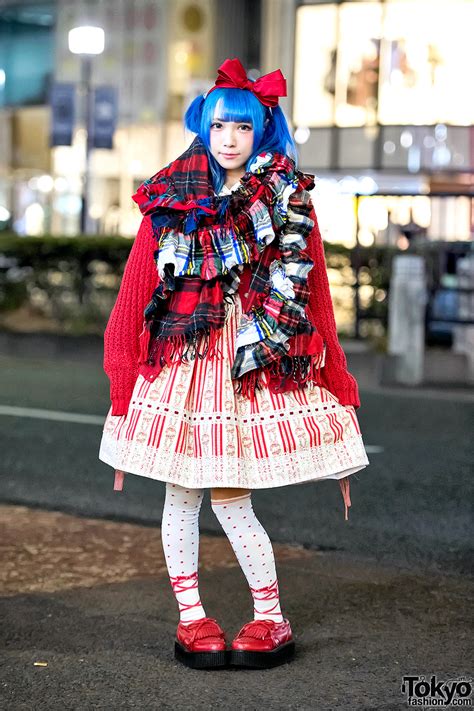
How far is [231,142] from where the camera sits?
3771 millimetres

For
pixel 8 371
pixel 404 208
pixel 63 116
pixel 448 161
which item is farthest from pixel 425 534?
pixel 448 161

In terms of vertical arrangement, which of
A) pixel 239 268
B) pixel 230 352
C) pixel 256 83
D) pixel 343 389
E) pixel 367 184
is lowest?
pixel 343 389

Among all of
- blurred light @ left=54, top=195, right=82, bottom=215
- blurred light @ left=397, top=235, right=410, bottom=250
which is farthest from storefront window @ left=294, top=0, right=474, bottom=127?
blurred light @ left=397, top=235, right=410, bottom=250

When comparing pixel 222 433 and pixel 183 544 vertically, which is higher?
pixel 222 433

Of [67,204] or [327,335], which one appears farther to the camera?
[67,204]

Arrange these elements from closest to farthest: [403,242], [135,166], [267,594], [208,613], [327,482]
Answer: [267,594] → [208,613] → [327,482] → [403,242] → [135,166]

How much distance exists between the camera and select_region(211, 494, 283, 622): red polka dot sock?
3.83m

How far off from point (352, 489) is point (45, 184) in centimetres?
3344

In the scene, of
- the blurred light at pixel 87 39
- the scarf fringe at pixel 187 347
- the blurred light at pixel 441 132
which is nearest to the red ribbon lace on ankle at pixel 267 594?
the scarf fringe at pixel 187 347

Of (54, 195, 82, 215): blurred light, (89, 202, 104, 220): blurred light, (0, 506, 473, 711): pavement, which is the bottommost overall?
(0, 506, 473, 711): pavement

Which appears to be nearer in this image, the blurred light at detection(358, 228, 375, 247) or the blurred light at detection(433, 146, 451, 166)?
the blurred light at detection(358, 228, 375, 247)

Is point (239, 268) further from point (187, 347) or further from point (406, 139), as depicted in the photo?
point (406, 139)

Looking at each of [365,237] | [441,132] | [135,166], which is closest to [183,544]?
[365,237]

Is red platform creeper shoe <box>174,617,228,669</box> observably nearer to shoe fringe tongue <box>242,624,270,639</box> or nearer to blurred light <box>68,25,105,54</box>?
shoe fringe tongue <box>242,624,270,639</box>
